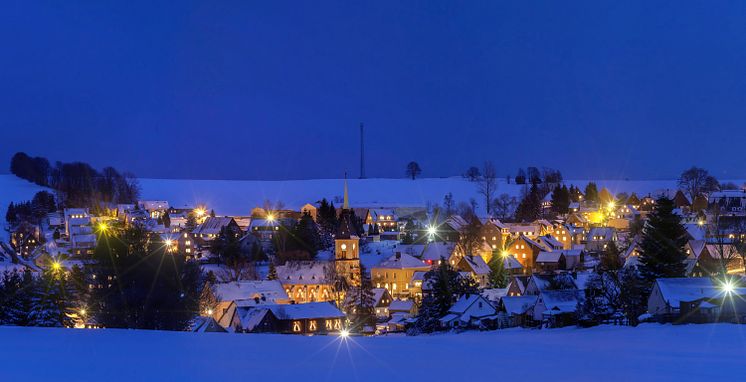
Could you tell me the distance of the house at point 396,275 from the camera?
44.5 metres

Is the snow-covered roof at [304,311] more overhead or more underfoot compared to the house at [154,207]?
more underfoot

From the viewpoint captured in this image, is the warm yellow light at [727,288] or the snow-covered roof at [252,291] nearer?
the warm yellow light at [727,288]

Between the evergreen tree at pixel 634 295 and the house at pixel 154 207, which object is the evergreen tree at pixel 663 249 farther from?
the house at pixel 154 207

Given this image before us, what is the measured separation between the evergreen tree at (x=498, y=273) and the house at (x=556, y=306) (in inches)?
581

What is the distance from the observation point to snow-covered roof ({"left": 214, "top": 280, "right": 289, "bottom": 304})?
3247cm

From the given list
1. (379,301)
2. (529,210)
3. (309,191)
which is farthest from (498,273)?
(309,191)

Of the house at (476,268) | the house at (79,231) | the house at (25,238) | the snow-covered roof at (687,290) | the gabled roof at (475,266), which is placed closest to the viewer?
the snow-covered roof at (687,290)

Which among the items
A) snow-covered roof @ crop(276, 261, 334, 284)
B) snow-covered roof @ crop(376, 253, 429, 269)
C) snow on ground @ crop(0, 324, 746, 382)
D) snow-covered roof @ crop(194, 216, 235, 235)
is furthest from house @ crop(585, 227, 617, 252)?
snow on ground @ crop(0, 324, 746, 382)

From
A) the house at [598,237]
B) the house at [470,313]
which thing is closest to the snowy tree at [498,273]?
the house at [470,313]

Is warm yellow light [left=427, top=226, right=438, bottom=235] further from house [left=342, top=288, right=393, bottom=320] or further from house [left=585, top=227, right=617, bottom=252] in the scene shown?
house [left=342, top=288, right=393, bottom=320]

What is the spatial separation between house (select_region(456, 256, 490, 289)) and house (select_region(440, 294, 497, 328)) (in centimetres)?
1382

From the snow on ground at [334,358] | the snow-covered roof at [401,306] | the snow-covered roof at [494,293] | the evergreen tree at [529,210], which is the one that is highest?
the evergreen tree at [529,210]

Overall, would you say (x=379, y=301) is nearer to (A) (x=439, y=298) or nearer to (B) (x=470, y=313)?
(A) (x=439, y=298)

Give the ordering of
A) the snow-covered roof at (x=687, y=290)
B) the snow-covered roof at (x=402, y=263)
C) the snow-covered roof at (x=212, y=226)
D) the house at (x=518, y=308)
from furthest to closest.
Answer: the snow-covered roof at (x=212, y=226)
the snow-covered roof at (x=402, y=263)
the house at (x=518, y=308)
the snow-covered roof at (x=687, y=290)
